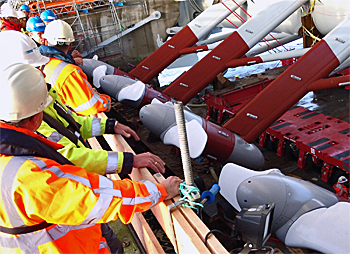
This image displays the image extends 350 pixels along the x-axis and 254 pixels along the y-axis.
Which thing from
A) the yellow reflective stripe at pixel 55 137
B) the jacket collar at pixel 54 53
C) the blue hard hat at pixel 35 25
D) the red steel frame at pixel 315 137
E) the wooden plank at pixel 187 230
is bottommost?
the red steel frame at pixel 315 137

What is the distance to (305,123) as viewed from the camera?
223 inches

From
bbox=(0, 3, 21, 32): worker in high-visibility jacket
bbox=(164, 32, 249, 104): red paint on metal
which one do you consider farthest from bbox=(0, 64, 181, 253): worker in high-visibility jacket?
bbox=(0, 3, 21, 32): worker in high-visibility jacket

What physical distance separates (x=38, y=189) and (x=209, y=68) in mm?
6297

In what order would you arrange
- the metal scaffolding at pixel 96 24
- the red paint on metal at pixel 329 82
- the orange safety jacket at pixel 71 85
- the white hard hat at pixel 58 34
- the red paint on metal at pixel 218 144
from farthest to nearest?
the metal scaffolding at pixel 96 24 < the red paint on metal at pixel 218 144 < the red paint on metal at pixel 329 82 < the white hard hat at pixel 58 34 < the orange safety jacket at pixel 71 85

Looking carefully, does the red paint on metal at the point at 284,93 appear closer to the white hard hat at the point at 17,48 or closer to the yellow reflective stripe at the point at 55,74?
the yellow reflective stripe at the point at 55,74

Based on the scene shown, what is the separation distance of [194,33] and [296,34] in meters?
2.97

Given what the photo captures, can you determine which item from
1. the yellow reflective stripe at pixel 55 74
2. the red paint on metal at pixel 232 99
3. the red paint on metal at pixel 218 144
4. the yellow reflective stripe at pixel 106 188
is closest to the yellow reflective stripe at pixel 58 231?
the yellow reflective stripe at pixel 106 188

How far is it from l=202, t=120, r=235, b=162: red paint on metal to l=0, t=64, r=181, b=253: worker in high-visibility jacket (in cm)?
364

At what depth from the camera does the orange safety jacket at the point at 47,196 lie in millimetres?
1348

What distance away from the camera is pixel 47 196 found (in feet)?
4.44

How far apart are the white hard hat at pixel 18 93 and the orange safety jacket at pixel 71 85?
1.63m

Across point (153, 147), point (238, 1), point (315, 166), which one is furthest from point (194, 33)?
point (315, 166)

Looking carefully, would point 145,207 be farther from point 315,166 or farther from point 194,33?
point 194,33

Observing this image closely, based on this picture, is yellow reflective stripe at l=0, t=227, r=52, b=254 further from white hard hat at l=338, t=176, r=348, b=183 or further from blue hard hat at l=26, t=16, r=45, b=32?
white hard hat at l=338, t=176, r=348, b=183
